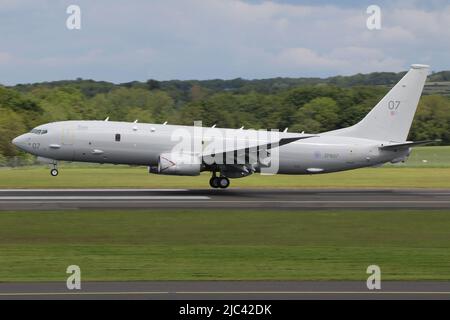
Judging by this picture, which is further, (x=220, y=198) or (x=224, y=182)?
(x=224, y=182)

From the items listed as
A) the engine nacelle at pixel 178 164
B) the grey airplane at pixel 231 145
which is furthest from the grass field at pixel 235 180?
the engine nacelle at pixel 178 164

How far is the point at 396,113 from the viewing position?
50438 millimetres

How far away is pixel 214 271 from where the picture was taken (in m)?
21.8

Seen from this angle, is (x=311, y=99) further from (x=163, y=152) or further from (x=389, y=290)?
(x=389, y=290)

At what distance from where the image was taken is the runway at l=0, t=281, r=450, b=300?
1786cm

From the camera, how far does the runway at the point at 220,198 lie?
39.6 m

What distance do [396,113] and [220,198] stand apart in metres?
13.4

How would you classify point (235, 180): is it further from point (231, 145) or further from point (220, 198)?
point (220, 198)

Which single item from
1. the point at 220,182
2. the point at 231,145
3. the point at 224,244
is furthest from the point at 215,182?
the point at 224,244

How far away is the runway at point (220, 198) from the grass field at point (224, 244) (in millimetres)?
2695

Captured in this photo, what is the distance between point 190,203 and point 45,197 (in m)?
7.84

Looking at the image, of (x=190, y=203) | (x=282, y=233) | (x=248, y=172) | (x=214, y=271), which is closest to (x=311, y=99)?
(x=248, y=172)

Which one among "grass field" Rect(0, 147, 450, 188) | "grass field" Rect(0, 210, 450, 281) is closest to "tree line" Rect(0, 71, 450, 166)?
"grass field" Rect(0, 147, 450, 188)

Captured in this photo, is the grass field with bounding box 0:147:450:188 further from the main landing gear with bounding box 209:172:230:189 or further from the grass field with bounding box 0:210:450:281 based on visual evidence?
the grass field with bounding box 0:210:450:281
